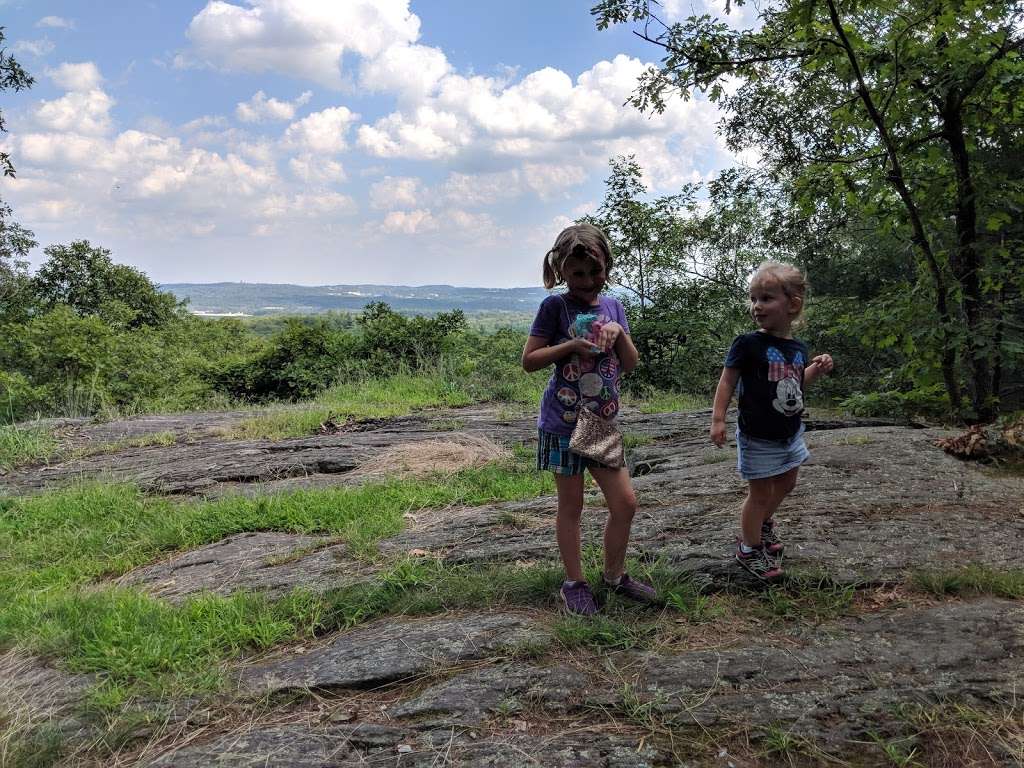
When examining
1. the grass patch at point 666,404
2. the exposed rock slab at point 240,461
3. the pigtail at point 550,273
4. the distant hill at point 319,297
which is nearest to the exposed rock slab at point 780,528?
the pigtail at point 550,273

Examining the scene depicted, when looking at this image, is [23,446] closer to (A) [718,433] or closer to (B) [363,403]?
(B) [363,403]

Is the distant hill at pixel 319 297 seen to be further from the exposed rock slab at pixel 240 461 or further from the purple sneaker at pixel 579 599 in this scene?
the purple sneaker at pixel 579 599

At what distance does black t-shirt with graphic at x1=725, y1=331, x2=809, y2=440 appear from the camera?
2.90 meters

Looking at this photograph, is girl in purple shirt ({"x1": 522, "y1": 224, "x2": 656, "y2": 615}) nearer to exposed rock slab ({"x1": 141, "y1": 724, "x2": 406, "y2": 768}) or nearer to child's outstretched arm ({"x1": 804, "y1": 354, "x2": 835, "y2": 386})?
child's outstretched arm ({"x1": 804, "y1": 354, "x2": 835, "y2": 386})

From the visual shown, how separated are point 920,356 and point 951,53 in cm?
251

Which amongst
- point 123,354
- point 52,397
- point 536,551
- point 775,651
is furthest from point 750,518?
point 123,354

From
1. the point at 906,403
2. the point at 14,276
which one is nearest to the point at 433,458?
the point at 906,403

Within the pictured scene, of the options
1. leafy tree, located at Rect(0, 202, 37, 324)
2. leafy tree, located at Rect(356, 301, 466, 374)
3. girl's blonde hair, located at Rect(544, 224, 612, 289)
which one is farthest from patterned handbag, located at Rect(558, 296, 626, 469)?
leafy tree, located at Rect(0, 202, 37, 324)

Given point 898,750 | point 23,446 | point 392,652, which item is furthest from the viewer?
point 23,446

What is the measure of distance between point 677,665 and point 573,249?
172 centimetres

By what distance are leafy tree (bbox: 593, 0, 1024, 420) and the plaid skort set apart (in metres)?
3.46

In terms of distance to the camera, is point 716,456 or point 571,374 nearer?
point 571,374

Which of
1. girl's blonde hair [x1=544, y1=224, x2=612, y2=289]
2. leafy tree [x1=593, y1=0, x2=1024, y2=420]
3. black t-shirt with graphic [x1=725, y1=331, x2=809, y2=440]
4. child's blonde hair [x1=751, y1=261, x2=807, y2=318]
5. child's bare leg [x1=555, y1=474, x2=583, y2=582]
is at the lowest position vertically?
child's bare leg [x1=555, y1=474, x2=583, y2=582]

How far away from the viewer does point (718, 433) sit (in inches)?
112
